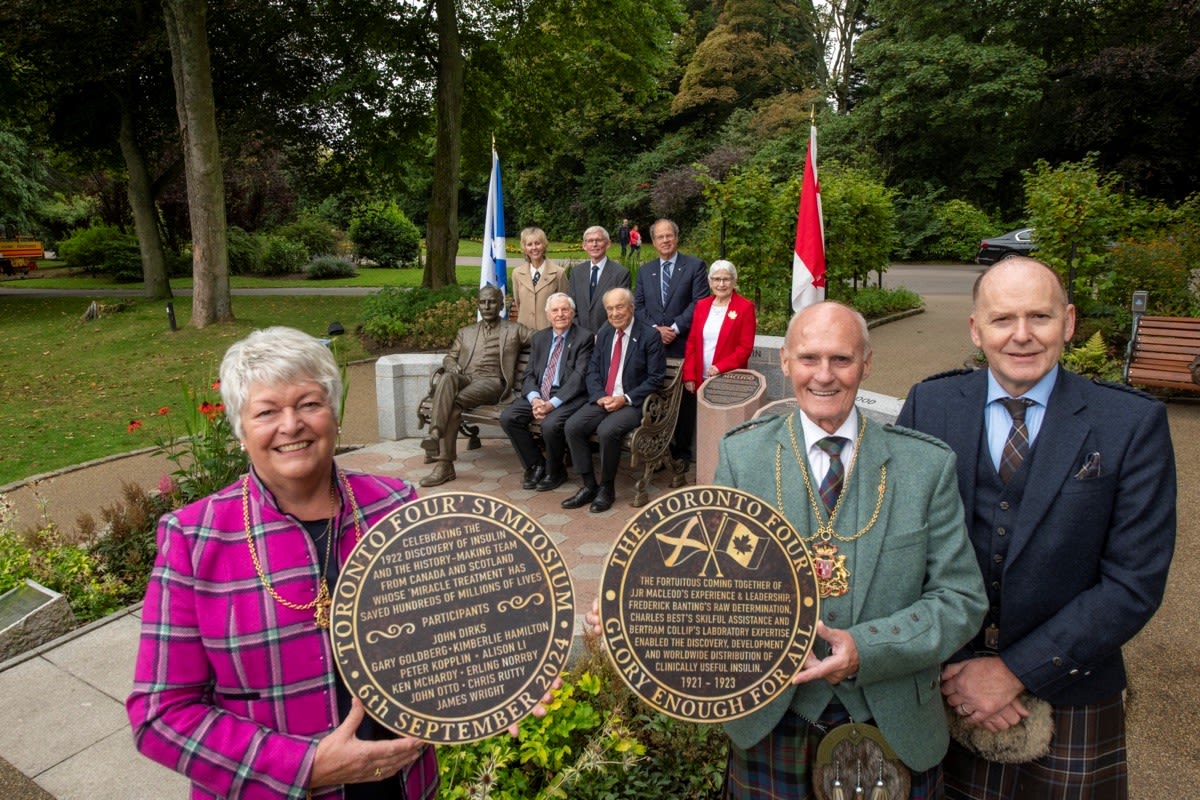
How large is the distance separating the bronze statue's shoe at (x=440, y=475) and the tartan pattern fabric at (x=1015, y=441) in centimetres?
534

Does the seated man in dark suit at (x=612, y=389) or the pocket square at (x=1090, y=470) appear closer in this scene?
the pocket square at (x=1090, y=470)

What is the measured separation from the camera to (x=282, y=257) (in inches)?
1152

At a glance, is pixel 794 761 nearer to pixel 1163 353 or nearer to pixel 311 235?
pixel 1163 353

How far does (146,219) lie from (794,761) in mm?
22382

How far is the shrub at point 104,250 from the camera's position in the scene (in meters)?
26.8

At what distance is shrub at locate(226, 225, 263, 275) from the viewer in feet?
93.6

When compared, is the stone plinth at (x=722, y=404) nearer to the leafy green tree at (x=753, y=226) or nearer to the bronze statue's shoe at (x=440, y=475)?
the bronze statue's shoe at (x=440, y=475)

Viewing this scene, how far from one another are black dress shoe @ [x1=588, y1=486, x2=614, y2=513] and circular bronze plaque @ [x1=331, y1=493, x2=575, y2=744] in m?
4.41

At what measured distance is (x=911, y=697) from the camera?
1.88 metres

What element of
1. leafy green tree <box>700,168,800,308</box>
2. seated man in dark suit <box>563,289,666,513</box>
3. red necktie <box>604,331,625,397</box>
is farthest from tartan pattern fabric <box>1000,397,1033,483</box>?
leafy green tree <box>700,168,800,308</box>

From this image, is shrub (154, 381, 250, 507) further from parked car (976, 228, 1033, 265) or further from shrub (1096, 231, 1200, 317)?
parked car (976, 228, 1033, 265)

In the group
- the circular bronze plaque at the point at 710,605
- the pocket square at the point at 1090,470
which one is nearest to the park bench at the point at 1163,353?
the pocket square at the point at 1090,470

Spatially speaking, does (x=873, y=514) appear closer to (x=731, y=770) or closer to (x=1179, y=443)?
(x=731, y=770)

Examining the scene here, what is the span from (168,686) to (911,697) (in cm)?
168
